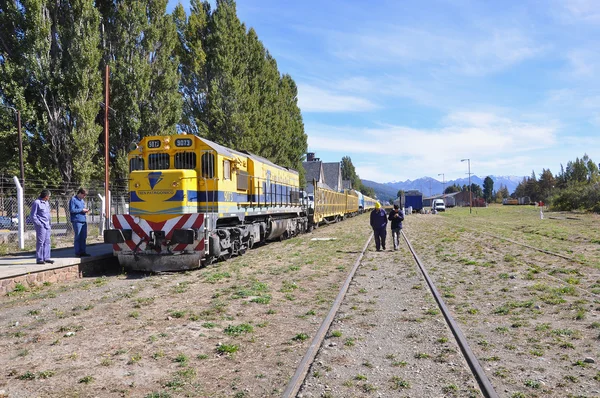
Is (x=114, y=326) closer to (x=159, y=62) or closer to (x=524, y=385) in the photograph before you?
(x=524, y=385)

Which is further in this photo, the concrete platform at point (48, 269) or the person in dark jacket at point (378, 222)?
the person in dark jacket at point (378, 222)

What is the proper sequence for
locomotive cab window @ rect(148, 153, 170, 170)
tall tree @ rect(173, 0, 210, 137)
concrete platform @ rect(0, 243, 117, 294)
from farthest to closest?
tall tree @ rect(173, 0, 210, 137), locomotive cab window @ rect(148, 153, 170, 170), concrete platform @ rect(0, 243, 117, 294)

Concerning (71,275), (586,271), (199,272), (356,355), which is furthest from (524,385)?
(71,275)

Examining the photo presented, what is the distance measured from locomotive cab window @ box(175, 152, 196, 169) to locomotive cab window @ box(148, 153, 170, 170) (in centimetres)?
37

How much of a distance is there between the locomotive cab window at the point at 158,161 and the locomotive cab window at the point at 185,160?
1.21 ft

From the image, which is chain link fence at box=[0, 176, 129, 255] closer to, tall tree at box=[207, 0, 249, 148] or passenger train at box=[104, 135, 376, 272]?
passenger train at box=[104, 135, 376, 272]

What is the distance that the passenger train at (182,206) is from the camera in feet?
33.9

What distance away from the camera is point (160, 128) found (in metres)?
23.0

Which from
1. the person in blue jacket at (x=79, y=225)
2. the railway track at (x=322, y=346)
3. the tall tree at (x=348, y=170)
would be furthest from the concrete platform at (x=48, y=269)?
the tall tree at (x=348, y=170)

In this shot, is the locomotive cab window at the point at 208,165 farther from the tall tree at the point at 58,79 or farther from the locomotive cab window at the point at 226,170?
the tall tree at the point at 58,79

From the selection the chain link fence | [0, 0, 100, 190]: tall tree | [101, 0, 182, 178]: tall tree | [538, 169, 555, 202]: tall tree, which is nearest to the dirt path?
the chain link fence

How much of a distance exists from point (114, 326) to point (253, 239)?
882 cm

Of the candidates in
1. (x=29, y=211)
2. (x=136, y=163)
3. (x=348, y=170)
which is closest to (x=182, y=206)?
(x=136, y=163)

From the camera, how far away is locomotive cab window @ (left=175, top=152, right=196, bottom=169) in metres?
11.4
